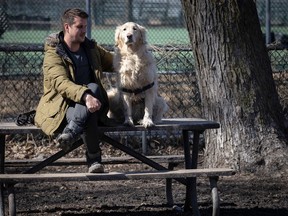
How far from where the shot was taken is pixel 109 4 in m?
18.0

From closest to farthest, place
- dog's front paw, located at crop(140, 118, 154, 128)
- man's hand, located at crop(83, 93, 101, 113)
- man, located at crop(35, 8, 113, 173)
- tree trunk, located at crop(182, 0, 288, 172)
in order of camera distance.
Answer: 1. man's hand, located at crop(83, 93, 101, 113)
2. man, located at crop(35, 8, 113, 173)
3. dog's front paw, located at crop(140, 118, 154, 128)
4. tree trunk, located at crop(182, 0, 288, 172)

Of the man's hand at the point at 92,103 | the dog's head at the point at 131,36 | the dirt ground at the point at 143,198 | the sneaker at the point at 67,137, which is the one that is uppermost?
the dog's head at the point at 131,36

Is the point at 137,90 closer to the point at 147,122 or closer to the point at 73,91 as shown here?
the point at 147,122

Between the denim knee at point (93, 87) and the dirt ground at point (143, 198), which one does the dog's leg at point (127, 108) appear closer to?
the denim knee at point (93, 87)

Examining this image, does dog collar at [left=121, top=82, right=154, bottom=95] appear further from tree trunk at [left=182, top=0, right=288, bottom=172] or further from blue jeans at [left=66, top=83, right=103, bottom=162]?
tree trunk at [left=182, top=0, right=288, bottom=172]

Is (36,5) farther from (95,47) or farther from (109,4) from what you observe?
(95,47)

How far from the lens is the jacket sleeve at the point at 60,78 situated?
19.1 ft

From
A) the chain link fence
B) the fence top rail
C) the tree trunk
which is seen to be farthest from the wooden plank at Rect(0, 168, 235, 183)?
the chain link fence

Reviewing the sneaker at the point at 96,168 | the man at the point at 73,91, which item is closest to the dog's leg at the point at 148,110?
the man at the point at 73,91

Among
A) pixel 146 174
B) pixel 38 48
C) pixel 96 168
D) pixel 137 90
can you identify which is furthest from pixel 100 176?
pixel 38 48

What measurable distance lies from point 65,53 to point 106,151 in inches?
142

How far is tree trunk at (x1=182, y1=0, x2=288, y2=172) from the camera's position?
25.8 feet

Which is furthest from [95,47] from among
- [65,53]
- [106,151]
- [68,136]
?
[106,151]

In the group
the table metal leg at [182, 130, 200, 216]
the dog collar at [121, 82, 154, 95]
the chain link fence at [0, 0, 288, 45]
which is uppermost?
the chain link fence at [0, 0, 288, 45]
